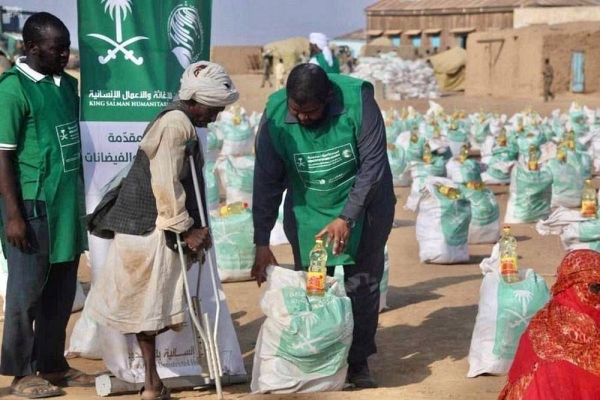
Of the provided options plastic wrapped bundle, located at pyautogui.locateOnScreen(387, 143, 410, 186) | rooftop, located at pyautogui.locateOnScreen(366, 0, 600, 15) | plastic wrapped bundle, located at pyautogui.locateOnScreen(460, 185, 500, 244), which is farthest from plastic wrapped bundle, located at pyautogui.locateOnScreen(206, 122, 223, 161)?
rooftop, located at pyautogui.locateOnScreen(366, 0, 600, 15)

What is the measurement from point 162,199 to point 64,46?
0.92 metres

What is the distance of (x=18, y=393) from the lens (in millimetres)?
5355

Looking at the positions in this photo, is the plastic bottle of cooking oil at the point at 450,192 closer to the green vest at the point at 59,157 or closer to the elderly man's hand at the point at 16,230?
the green vest at the point at 59,157

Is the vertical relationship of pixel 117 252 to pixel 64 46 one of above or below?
below

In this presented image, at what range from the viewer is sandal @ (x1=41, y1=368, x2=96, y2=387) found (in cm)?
558

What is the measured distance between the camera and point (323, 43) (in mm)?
11750

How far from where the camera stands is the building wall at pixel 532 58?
103 feet

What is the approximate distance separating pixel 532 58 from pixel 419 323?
1025 inches

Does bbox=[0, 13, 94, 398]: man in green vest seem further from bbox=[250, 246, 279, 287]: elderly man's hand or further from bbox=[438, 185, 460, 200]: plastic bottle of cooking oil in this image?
bbox=[438, 185, 460, 200]: plastic bottle of cooking oil

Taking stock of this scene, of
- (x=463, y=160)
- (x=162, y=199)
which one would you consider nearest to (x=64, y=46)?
(x=162, y=199)

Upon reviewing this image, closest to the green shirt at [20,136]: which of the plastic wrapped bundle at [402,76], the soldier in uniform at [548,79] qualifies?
the soldier in uniform at [548,79]

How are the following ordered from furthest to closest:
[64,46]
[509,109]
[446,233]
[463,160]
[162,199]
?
[509,109], [463,160], [446,233], [64,46], [162,199]

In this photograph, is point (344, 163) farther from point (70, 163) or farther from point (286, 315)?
point (70, 163)

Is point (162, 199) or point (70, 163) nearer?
point (162, 199)
